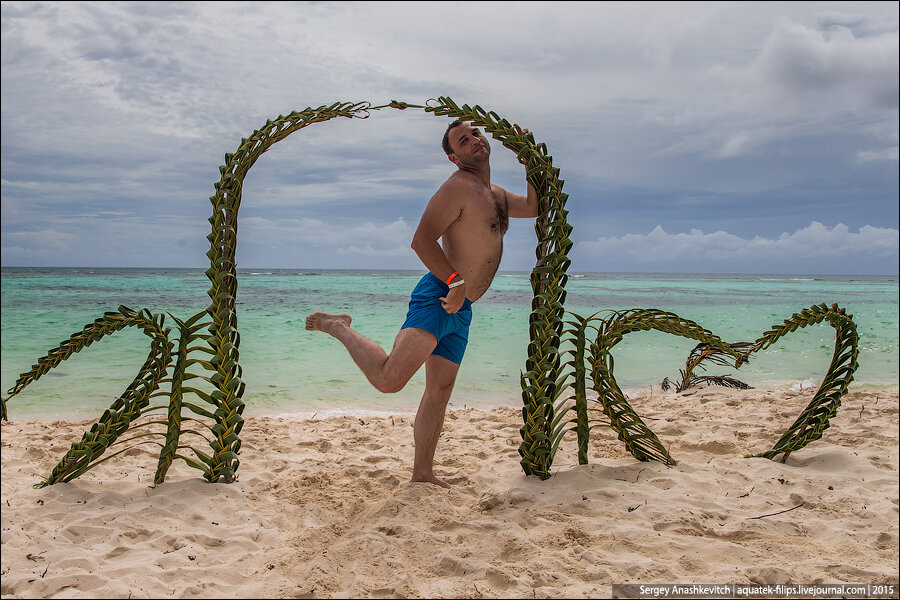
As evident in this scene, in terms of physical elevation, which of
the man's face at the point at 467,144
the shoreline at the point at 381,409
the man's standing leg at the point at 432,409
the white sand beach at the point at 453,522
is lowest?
the shoreline at the point at 381,409

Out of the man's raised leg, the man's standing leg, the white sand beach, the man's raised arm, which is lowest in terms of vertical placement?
the white sand beach

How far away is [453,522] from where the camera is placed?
3055mm

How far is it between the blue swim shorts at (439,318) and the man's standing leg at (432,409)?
7cm

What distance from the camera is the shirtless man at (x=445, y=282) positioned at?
336cm

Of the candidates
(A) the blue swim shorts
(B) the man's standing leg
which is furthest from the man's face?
(B) the man's standing leg

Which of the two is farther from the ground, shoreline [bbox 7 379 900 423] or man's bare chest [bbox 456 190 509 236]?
man's bare chest [bbox 456 190 509 236]

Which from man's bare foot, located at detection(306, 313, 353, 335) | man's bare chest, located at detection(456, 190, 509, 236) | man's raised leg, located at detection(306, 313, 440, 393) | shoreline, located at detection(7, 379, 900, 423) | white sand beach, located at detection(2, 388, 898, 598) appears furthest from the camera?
shoreline, located at detection(7, 379, 900, 423)

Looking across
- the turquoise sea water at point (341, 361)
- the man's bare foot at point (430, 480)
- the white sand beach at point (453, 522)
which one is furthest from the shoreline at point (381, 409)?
the man's bare foot at point (430, 480)

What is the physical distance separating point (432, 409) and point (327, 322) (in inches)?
35.8

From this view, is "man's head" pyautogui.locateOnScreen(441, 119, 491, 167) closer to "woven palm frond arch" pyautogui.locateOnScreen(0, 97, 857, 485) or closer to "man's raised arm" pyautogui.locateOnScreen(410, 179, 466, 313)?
"woven palm frond arch" pyautogui.locateOnScreen(0, 97, 857, 485)

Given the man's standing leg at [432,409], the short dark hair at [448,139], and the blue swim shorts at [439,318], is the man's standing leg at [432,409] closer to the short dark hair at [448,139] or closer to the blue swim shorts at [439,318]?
the blue swim shorts at [439,318]

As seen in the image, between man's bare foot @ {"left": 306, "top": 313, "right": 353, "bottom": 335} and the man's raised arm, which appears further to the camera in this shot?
man's bare foot @ {"left": 306, "top": 313, "right": 353, "bottom": 335}

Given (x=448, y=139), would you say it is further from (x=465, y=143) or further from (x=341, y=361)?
(x=341, y=361)

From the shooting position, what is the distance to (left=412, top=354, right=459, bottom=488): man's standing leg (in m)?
3.59
